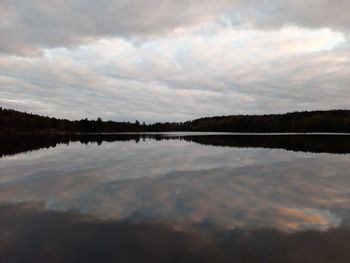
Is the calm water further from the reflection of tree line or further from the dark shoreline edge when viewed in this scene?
the reflection of tree line

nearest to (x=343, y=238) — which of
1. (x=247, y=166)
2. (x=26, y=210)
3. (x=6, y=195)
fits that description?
(x=26, y=210)

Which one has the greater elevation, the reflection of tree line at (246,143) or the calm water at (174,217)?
the reflection of tree line at (246,143)

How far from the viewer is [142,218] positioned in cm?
1214

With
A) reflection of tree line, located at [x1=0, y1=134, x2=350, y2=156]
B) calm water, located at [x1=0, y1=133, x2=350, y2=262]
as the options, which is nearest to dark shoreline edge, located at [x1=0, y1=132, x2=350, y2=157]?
reflection of tree line, located at [x1=0, y1=134, x2=350, y2=156]

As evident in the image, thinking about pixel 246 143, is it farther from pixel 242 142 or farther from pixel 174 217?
pixel 174 217

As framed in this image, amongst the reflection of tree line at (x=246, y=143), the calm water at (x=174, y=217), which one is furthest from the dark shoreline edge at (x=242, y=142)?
the calm water at (x=174, y=217)

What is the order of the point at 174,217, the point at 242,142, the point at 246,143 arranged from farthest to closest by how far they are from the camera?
the point at 242,142 < the point at 246,143 < the point at 174,217

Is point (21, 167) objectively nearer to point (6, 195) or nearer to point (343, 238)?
point (6, 195)

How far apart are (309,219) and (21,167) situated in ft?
81.2

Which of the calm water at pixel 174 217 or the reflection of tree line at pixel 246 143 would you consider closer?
the calm water at pixel 174 217

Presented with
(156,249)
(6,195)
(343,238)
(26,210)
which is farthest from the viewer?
(6,195)

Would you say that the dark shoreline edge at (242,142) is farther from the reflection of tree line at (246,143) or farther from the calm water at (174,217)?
the calm water at (174,217)

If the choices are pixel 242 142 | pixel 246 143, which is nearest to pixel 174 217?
pixel 246 143

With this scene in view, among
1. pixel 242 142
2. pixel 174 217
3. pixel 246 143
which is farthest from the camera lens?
pixel 242 142
